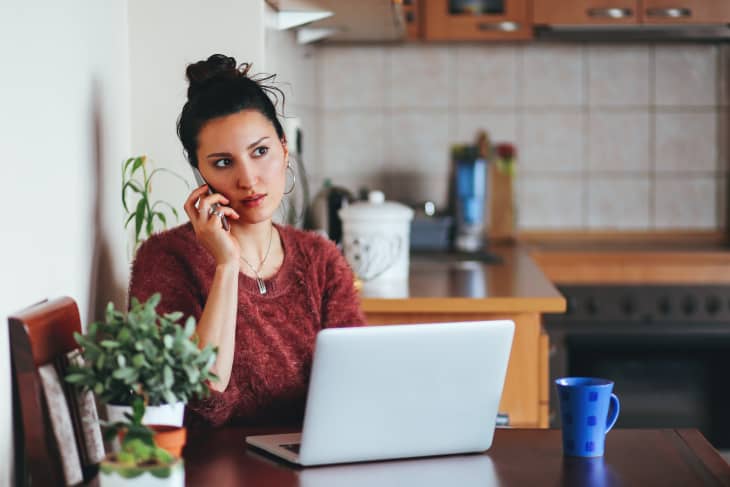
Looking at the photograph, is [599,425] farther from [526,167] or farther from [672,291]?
[526,167]

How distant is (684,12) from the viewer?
11.6 feet

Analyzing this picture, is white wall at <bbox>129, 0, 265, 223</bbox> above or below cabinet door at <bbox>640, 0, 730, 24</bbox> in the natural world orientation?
below

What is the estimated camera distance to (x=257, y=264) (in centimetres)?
179

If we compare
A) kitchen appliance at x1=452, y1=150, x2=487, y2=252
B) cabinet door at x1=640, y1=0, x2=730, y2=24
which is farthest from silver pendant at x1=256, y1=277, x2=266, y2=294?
cabinet door at x1=640, y1=0, x2=730, y2=24

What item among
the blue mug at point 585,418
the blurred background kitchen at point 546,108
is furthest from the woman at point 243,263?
the blurred background kitchen at point 546,108

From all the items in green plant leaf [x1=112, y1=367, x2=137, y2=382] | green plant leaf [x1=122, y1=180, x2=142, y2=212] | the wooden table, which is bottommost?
the wooden table

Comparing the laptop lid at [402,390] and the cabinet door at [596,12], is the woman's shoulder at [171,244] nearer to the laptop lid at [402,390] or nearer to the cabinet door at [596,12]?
the laptop lid at [402,390]

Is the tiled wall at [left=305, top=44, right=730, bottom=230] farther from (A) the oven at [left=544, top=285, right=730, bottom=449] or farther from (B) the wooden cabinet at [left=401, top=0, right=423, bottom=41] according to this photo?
(A) the oven at [left=544, top=285, right=730, bottom=449]

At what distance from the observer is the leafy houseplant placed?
1.90m

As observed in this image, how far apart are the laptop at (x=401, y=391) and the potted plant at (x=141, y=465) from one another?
0.24m

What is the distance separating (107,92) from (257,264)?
42 cm

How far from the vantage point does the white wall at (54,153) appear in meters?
1.29

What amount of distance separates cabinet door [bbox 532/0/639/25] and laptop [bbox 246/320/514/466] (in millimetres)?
2408

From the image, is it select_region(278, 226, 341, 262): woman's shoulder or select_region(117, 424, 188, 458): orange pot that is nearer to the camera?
select_region(117, 424, 188, 458): orange pot
